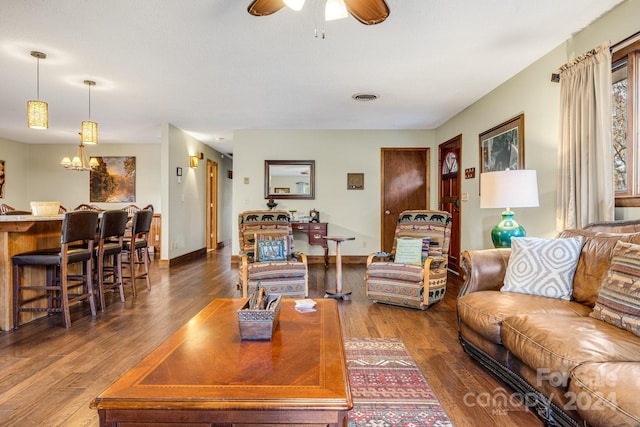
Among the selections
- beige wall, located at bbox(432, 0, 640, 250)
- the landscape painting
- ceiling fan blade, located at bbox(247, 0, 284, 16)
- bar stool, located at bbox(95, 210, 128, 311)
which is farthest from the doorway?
ceiling fan blade, located at bbox(247, 0, 284, 16)

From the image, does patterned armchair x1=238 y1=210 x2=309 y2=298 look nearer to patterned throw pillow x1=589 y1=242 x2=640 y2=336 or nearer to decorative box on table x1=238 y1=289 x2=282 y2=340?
decorative box on table x1=238 y1=289 x2=282 y2=340

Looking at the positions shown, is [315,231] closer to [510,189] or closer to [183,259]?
[183,259]

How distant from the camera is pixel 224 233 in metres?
10.0

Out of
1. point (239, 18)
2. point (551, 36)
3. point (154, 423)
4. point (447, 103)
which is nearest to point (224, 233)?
point (447, 103)

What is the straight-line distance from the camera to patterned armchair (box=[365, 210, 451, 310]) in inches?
136

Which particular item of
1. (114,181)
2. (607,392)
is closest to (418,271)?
(607,392)

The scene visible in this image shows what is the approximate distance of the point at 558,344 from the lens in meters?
1.48

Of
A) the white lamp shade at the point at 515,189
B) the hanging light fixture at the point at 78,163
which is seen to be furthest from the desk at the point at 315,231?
the hanging light fixture at the point at 78,163

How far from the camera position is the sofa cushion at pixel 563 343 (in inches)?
54.0

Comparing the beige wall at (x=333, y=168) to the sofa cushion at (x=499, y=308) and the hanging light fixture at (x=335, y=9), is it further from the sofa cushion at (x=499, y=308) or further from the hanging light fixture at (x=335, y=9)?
the hanging light fixture at (x=335, y=9)

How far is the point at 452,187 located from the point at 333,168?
6.68 ft

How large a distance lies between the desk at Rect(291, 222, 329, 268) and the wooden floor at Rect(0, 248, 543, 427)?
1637mm

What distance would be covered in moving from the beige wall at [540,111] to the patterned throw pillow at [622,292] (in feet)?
3.04

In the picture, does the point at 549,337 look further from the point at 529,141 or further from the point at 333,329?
the point at 529,141
